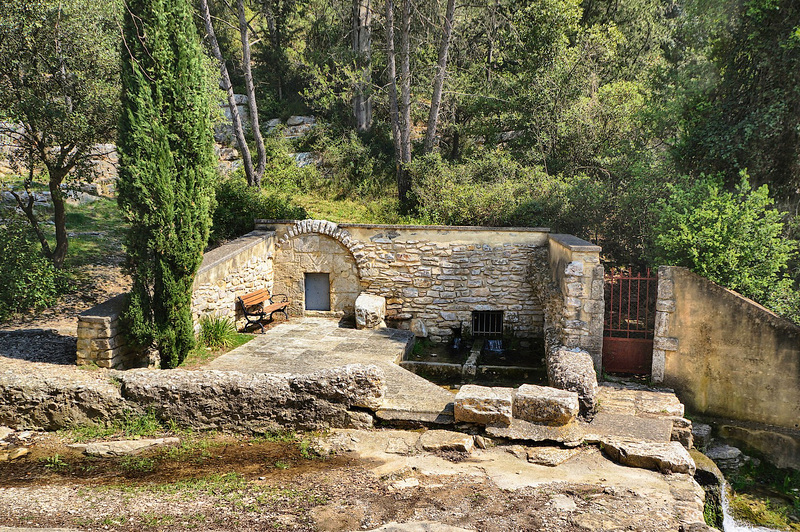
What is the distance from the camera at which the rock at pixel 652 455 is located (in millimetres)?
5816

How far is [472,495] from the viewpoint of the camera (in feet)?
17.0

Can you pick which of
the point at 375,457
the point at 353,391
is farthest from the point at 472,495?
the point at 353,391

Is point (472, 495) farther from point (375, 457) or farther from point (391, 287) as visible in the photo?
point (391, 287)

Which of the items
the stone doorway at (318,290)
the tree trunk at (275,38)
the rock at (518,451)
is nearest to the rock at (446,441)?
the rock at (518,451)

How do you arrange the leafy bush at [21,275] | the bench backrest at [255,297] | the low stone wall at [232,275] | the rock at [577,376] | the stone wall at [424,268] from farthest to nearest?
the stone wall at [424,268], the bench backrest at [255,297], the low stone wall at [232,275], the leafy bush at [21,275], the rock at [577,376]

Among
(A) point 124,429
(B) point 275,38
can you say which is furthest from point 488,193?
(B) point 275,38

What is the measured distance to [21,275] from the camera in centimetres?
941

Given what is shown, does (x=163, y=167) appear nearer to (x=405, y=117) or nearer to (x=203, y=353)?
(x=203, y=353)

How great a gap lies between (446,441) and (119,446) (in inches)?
143

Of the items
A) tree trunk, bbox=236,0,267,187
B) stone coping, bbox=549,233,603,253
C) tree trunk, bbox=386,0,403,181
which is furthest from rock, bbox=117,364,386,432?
tree trunk, bbox=386,0,403,181

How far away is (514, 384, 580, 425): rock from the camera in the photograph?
21.6ft

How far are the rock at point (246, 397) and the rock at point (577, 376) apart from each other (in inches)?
107

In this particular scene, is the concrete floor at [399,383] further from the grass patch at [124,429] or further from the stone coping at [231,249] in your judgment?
the grass patch at [124,429]

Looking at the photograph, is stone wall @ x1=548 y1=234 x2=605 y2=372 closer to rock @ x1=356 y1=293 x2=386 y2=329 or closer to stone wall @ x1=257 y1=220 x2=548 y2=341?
stone wall @ x1=257 y1=220 x2=548 y2=341
